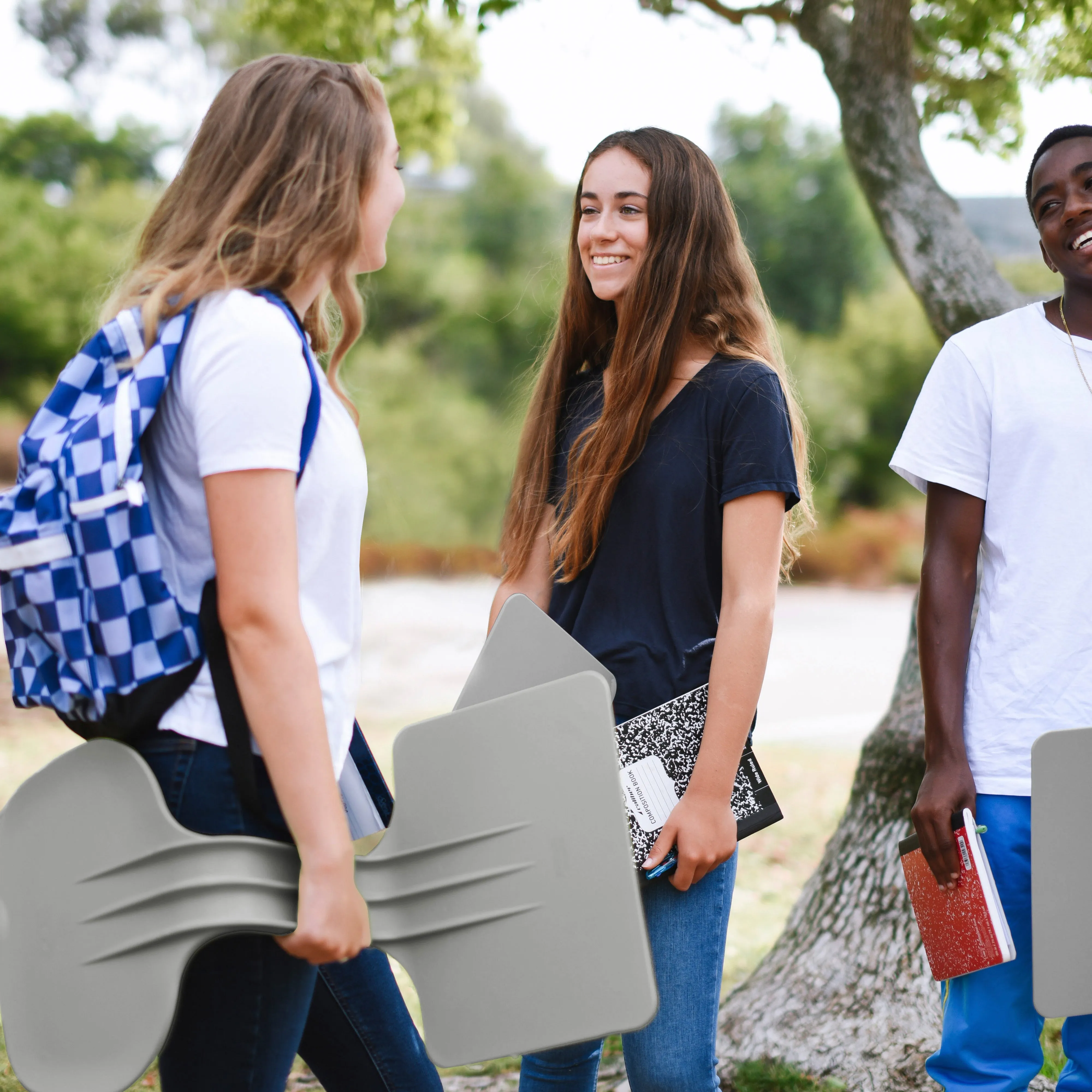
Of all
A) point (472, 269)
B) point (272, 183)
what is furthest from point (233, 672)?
point (472, 269)

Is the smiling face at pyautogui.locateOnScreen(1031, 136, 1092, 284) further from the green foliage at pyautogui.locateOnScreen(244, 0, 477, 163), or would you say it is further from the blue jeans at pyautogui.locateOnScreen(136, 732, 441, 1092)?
the green foliage at pyautogui.locateOnScreen(244, 0, 477, 163)

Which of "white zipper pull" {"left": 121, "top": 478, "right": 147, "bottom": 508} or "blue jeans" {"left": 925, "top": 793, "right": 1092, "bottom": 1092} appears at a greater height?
"white zipper pull" {"left": 121, "top": 478, "right": 147, "bottom": 508}

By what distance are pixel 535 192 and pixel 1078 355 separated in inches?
680

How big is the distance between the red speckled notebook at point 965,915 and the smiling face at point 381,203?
125 cm

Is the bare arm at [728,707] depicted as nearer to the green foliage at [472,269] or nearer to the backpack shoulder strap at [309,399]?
the backpack shoulder strap at [309,399]

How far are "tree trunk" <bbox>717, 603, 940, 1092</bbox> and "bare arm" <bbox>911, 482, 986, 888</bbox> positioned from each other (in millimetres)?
1128

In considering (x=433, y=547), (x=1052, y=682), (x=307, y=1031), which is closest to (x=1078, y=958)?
(x=1052, y=682)

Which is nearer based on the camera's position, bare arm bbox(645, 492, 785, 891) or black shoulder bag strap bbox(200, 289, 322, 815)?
black shoulder bag strap bbox(200, 289, 322, 815)

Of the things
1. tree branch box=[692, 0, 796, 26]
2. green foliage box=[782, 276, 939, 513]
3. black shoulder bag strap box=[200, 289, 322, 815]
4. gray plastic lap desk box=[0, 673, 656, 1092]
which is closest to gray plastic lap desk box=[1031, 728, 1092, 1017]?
gray plastic lap desk box=[0, 673, 656, 1092]

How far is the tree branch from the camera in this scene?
10.5 ft

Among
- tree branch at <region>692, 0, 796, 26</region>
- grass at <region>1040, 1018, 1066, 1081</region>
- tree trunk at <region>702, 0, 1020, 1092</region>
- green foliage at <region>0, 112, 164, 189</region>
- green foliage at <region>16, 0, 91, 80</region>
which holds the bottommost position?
grass at <region>1040, 1018, 1066, 1081</region>

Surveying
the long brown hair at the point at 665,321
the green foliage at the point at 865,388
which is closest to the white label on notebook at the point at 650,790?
the long brown hair at the point at 665,321

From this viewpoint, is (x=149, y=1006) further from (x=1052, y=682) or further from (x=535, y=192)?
(x=535, y=192)

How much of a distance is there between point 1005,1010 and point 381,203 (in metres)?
1.56
